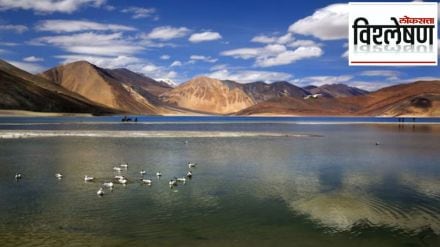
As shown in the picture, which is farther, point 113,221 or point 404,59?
point 404,59

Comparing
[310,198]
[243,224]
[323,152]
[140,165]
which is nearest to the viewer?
[243,224]

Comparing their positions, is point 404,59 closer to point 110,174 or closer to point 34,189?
point 110,174

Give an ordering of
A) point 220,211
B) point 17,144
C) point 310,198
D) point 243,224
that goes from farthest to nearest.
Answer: point 17,144 < point 310,198 < point 220,211 < point 243,224

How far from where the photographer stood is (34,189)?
26.0 meters

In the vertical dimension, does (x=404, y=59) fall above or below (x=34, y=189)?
above

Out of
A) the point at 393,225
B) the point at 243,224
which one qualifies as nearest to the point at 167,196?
the point at 243,224

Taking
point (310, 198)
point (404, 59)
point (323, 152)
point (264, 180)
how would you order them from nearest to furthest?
point (310, 198) < point (264, 180) < point (404, 59) < point (323, 152)

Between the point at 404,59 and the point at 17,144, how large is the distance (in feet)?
143

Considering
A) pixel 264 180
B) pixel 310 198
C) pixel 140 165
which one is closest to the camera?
pixel 310 198

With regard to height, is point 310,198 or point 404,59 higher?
point 404,59

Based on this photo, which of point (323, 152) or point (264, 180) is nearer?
point (264, 180)

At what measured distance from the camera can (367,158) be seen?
43469mm

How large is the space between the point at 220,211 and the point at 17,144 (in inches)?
1569

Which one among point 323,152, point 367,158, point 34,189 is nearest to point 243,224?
point 34,189
